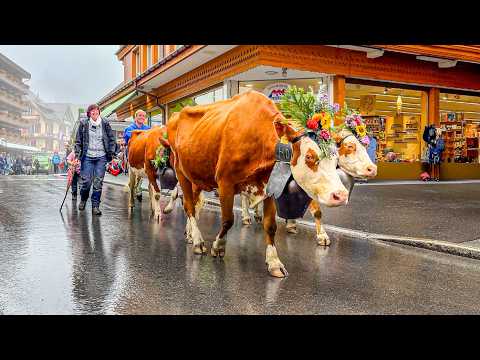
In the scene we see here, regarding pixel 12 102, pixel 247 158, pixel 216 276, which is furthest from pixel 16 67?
pixel 216 276

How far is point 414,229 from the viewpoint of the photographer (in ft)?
25.2

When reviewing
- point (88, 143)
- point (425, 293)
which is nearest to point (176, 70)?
point (88, 143)

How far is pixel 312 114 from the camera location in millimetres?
4574

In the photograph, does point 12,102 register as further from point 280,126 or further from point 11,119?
point 280,126

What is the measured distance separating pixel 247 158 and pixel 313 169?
75 centimetres

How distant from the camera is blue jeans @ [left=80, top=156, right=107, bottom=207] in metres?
9.80

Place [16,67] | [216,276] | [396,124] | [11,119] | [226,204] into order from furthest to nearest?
1. [16,67]
2. [11,119]
3. [396,124]
4. [226,204]
5. [216,276]

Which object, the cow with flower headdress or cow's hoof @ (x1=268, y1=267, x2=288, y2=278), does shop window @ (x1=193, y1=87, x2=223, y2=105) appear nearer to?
the cow with flower headdress

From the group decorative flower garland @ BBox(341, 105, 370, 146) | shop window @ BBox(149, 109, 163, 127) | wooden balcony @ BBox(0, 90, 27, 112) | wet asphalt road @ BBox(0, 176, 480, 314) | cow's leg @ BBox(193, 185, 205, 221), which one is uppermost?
wooden balcony @ BBox(0, 90, 27, 112)

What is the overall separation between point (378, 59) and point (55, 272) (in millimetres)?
15510

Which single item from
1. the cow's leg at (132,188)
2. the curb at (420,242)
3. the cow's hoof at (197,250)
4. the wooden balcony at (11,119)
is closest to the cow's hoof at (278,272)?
the cow's hoof at (197,250)

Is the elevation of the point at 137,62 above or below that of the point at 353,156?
above

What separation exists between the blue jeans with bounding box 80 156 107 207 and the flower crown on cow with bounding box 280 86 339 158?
6.00 meters

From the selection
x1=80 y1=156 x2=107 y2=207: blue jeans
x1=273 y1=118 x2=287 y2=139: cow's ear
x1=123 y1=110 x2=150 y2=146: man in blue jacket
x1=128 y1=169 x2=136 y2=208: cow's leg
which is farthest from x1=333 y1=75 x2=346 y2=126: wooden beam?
x1=273 y1=118 x2=287 y2=139: cow's ear
